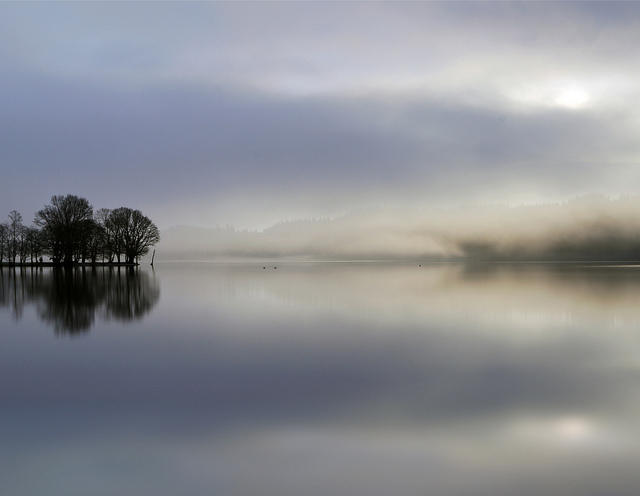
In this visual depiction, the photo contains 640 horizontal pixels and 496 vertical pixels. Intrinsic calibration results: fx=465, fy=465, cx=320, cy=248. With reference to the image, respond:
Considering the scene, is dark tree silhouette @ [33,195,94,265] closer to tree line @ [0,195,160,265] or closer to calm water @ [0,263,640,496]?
tree line @ [0,195,160,265]

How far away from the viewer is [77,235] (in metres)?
81.4

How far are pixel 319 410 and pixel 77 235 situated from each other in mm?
85384

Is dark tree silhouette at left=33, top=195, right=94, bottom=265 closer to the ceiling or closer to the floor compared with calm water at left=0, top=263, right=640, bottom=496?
closer to the ceiling

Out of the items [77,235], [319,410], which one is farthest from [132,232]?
[319,410]

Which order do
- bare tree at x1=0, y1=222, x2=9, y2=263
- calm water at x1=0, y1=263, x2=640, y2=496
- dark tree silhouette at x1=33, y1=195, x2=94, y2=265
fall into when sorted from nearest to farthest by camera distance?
calm water at x1=0, y1=263, x2=640, y2=496, dark tree silhouette at x1=33, y1=195, x2=94, y2=265, bare tree at x1=0, y1=222, x2=9, y2=263

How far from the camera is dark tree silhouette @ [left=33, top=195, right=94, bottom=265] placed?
265 ft

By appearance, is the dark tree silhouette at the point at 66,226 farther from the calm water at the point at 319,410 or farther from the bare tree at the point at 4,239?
Result: the calm water at the point at 319,410

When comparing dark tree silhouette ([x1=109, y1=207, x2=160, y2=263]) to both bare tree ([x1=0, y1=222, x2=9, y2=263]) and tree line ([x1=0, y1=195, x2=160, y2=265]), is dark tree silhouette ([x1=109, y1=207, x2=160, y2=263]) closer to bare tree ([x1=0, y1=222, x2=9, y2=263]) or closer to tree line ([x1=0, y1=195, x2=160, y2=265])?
tree line ([x1=0, y1=195, x2=160, y2=265])

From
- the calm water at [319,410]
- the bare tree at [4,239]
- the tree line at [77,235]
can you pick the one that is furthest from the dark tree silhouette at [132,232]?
the calm water at [319,410]

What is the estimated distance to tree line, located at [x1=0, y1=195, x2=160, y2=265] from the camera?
268ft

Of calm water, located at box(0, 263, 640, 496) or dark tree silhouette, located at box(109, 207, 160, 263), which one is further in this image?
dark tree silhouette, located at box(109, 207, 160, 263)

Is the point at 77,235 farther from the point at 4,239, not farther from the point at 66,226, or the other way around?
the point at 4,239

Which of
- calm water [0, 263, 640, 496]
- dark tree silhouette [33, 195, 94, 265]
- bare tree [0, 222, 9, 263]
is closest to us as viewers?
calm water [0, 263, 640, 496]

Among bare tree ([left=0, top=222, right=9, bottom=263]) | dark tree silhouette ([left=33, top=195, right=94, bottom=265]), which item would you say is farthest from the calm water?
bare tree ([left=0, top=222, right=9, bottom=263])
